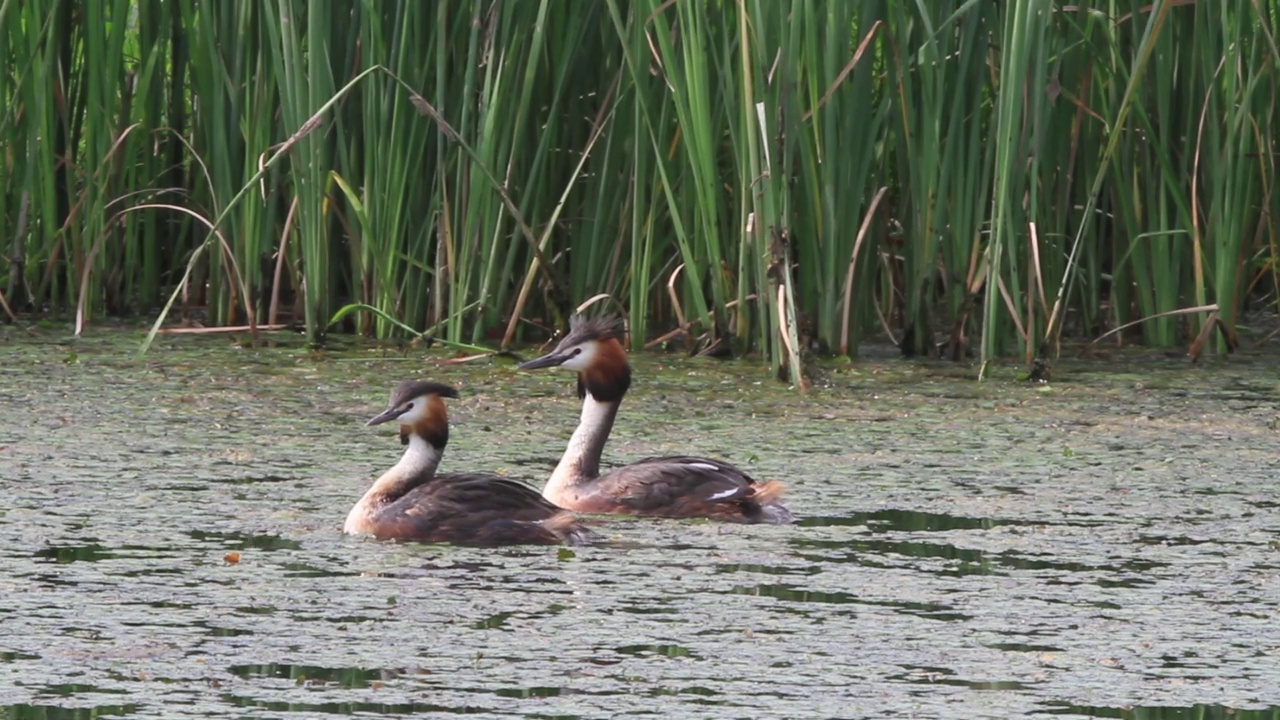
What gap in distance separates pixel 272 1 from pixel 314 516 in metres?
2.97

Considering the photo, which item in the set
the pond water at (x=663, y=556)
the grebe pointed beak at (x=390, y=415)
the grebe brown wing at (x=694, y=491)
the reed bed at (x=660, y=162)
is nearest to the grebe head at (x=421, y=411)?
the grebe pointed beak at (x=390, y=415)

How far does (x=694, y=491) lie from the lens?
19.0 ft

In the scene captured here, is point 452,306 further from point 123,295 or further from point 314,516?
point 314,516

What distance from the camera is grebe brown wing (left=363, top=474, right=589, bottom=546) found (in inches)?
215

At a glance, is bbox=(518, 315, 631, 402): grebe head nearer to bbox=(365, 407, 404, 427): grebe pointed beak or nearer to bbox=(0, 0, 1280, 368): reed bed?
bbox=(365, 407, 404, 427): grebe pointed beak

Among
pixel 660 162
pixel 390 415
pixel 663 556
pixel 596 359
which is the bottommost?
pixel 663 556

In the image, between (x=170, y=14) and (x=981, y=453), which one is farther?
(x=170, y=14)

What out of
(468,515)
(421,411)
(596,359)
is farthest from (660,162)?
(468,515)

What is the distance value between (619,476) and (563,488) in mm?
211

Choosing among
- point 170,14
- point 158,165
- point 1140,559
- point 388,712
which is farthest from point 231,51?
point 388,712

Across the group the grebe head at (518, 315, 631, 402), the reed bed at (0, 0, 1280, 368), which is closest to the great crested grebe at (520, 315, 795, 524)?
the grebe head at (518, 315, 631, 402)

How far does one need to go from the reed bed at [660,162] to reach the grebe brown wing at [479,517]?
226cm

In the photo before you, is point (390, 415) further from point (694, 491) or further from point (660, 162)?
point (660, 162)

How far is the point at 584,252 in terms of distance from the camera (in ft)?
28.4
